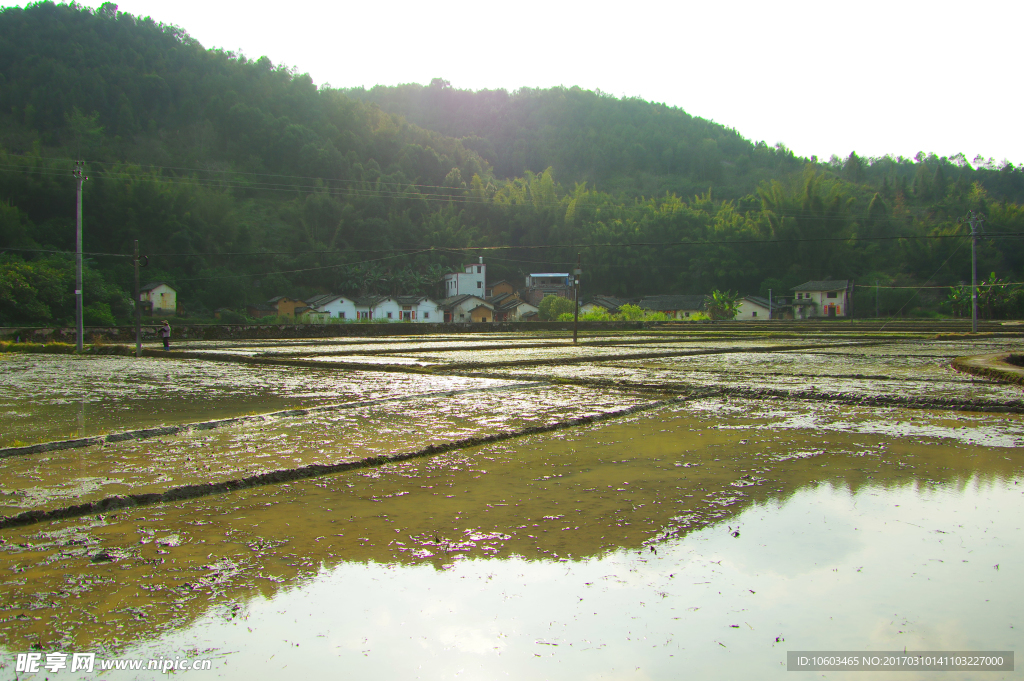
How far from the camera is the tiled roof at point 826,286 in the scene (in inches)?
2061

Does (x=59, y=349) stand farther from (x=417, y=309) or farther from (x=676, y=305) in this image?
(x=676, y=305)

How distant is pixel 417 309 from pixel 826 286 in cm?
3363

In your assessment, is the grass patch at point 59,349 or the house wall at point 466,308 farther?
the house wall at point 466,308

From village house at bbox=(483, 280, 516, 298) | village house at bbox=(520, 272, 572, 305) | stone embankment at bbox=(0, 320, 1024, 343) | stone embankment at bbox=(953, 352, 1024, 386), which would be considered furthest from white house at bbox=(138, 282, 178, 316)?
stone embankment at bbox=(953, 352, 1024, 386)

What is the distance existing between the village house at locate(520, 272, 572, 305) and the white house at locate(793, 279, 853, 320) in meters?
19.6

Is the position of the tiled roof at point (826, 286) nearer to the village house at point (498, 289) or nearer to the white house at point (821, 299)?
the white house at point (821, 299)

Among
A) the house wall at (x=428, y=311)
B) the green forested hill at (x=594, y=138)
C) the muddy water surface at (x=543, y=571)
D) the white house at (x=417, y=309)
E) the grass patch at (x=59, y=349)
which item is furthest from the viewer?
the green forested hill at (x=594, y=138)

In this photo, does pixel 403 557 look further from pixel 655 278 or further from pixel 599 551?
pixel 655 278

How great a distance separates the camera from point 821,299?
178 feet

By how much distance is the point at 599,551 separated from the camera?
9.12 feet

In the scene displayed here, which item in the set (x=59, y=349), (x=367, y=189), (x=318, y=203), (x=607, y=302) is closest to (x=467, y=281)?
(x=607, y=302)

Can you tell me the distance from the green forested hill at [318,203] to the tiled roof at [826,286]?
2.39 metres

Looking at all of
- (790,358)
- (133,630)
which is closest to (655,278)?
(790,358)

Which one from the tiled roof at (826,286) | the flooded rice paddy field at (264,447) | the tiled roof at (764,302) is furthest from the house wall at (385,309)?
the flooded rice paddy field at (264,447)
